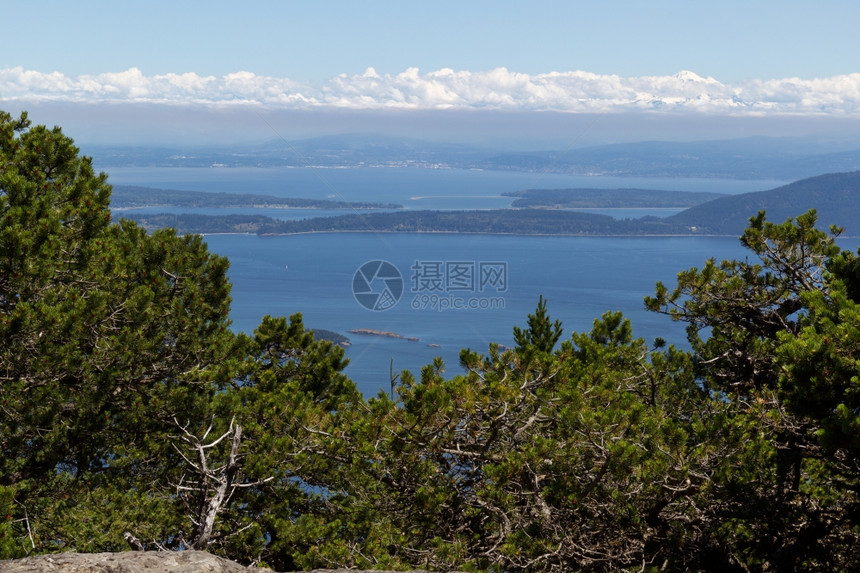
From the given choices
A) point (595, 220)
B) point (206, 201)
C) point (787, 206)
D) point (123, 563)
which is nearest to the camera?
point (123, 563)

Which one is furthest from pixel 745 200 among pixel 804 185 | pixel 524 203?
pixel 524 203

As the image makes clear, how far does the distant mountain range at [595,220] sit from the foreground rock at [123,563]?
130494 millimetres

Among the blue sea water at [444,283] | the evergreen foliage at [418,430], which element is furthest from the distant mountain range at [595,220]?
the evergreen foliage at [418,430]

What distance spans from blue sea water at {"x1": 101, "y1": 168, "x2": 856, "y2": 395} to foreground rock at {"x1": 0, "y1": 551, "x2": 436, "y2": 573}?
136ft

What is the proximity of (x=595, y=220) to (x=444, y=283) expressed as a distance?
72.1 metres

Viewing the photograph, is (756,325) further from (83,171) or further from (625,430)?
(83,171)

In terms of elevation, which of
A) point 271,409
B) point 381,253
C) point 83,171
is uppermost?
point 83,171

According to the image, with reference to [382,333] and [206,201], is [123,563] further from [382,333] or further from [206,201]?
[206,201]

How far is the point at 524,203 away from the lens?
552ft

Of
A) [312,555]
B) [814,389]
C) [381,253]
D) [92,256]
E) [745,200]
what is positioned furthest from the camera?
[745,200]

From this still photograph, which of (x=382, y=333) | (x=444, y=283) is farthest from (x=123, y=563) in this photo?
(x=444, y=283)

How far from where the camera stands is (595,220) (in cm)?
14462

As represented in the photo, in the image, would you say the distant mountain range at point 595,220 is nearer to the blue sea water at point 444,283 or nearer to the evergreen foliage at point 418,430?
the blue sea water at point 444,283

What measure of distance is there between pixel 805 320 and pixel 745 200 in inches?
5797
